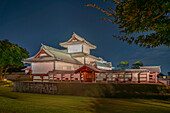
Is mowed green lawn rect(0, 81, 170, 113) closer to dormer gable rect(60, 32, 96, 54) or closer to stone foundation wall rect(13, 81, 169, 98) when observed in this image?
stone foundation wall rect(13, 81, 169, 98)

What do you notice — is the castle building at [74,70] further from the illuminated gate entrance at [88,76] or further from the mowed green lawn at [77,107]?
the mowed green lawn at [77,107]

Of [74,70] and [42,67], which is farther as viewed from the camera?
[42,67]

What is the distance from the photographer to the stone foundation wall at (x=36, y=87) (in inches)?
949

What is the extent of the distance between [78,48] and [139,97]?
24524 millimetres

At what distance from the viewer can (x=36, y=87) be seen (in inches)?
991

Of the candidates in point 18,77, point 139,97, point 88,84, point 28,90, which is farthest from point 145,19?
point 18,77

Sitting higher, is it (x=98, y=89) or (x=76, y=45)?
(x=76, y=45)

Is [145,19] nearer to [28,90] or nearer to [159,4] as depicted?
[159,4]

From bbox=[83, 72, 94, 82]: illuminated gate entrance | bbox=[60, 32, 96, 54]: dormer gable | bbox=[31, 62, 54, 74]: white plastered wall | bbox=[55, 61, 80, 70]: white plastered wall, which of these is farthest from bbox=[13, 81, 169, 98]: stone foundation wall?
bbox=[60, 32, 96, 54]: dormer gable

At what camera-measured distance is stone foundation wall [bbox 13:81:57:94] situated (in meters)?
24.1

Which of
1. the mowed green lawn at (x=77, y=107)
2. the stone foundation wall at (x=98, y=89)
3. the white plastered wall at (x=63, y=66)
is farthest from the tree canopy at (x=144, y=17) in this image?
the white plastered wall at (x=63, y=66)

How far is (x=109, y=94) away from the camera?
20656mm

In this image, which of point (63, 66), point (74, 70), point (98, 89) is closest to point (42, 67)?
point (63, 66)

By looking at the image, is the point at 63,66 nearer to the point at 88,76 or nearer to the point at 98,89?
the point at 88,76
